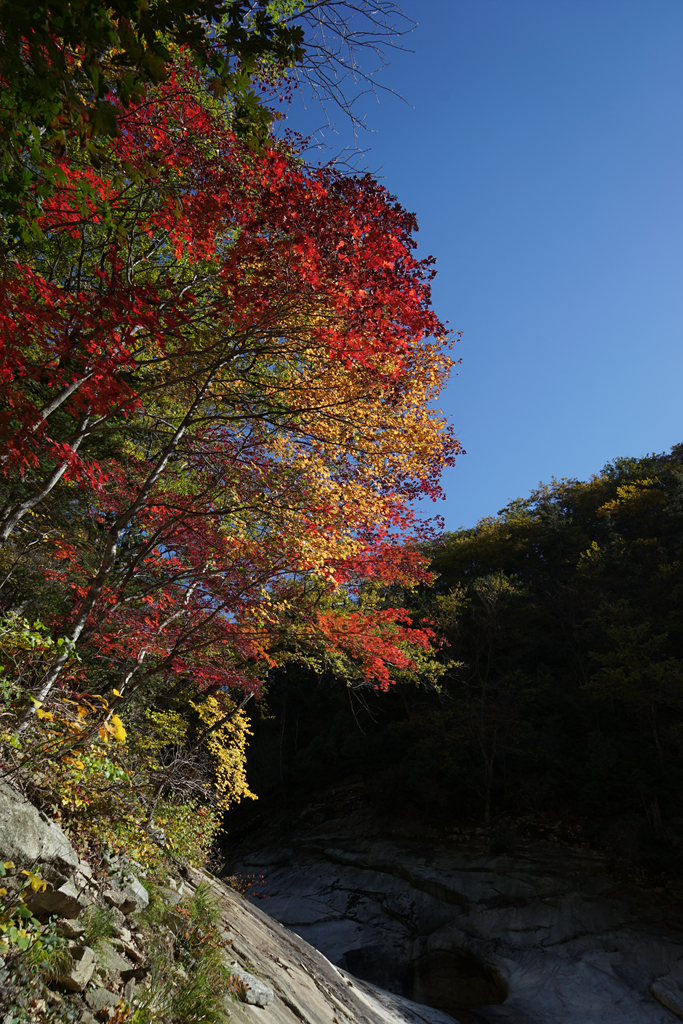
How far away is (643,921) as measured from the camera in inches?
474

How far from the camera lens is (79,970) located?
2.90 m

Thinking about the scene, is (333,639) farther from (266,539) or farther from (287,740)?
(287,740)

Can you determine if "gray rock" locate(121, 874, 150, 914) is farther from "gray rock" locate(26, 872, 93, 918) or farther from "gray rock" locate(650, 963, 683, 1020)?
"gray rock" locate(650, 963, 683, 1020)

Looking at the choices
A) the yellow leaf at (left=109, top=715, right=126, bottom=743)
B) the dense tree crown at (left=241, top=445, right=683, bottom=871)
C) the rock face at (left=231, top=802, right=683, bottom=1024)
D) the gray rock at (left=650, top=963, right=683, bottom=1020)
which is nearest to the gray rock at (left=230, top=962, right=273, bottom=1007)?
the yellow leaf at (left=109, top=715, right=126, bottom=743)

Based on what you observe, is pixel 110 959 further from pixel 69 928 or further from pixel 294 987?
pixel 294 987

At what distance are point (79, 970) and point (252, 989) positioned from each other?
2.38 meters

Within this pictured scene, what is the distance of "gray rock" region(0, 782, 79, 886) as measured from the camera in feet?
9.66

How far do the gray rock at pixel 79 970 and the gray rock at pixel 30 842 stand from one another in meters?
0.39

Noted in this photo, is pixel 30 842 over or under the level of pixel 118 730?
under

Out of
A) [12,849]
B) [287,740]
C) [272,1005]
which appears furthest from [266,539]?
[287,740]

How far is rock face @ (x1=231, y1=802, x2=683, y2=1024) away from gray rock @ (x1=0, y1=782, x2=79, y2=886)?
1183 centimetres

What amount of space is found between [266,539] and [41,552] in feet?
14.5

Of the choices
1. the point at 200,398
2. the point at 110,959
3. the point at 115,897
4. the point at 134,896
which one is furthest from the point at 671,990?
the point at 200,398

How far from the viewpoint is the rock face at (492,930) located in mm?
10648
